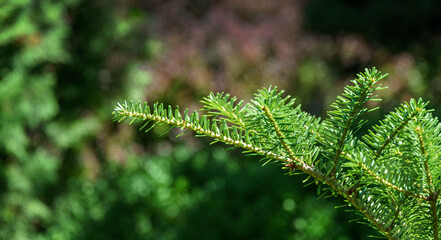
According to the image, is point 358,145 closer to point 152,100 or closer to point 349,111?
point 349,111

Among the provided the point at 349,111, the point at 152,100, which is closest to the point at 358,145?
the point at 349,111

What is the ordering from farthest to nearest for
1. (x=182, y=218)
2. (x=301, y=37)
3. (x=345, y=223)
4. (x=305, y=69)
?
(x=301, y=37) → (x=305, y=69) → (x=182, y=218) → (x=345, y=223)

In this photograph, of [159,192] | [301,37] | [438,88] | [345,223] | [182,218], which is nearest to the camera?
[345,223]

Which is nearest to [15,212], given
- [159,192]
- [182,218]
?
[159,192]

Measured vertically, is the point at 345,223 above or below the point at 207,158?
below

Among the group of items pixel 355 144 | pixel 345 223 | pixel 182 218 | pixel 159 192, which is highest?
pixel 159 192

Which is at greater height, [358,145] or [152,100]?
[152,100]

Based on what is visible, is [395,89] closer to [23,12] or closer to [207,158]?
[207,158]
